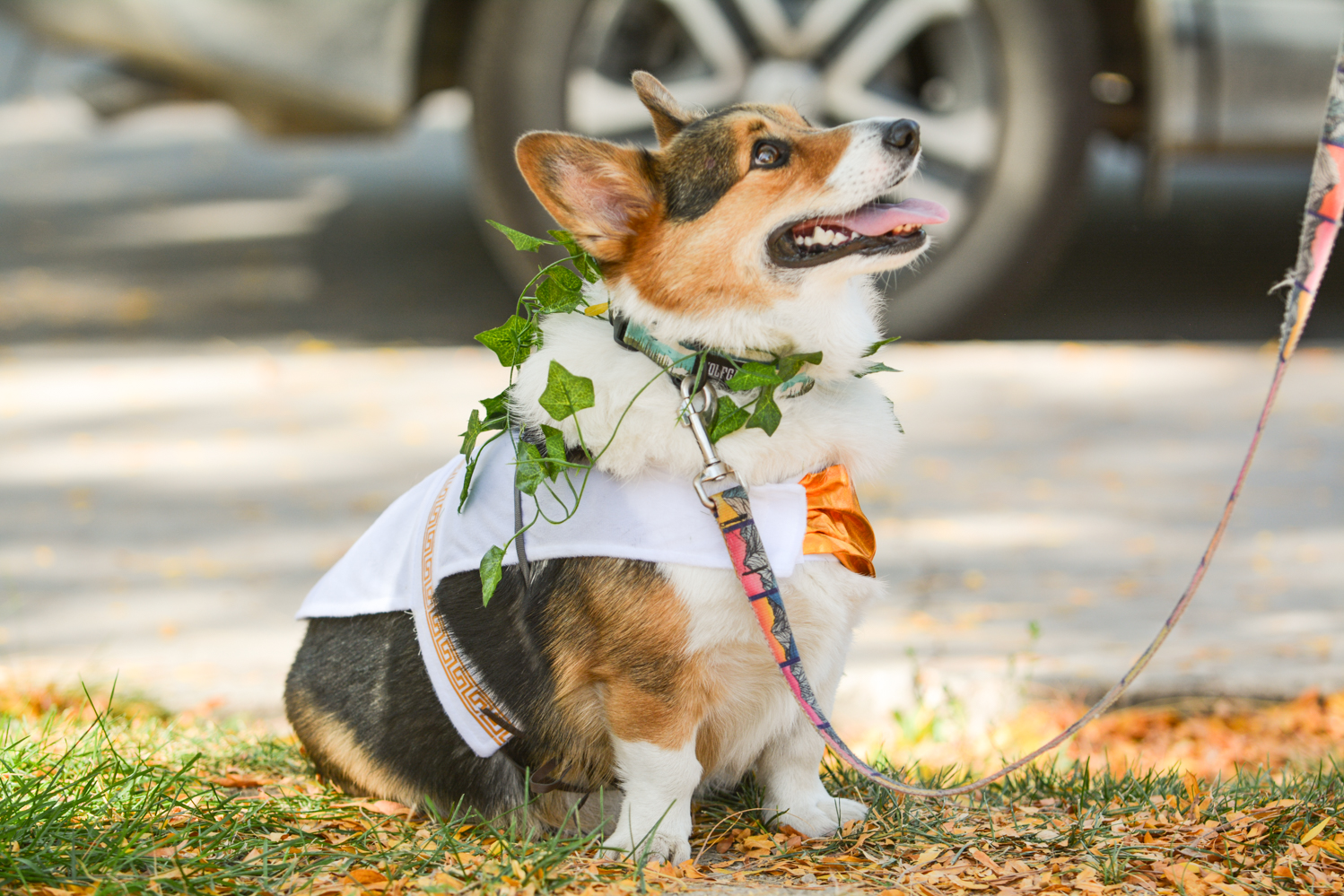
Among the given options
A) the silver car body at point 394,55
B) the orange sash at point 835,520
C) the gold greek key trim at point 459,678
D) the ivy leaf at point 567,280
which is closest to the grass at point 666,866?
the gold greek key trim at point 459,678

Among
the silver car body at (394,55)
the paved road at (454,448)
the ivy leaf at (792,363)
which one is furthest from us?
the silver car body at (394,55)

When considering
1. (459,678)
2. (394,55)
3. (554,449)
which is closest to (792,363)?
(554,449)

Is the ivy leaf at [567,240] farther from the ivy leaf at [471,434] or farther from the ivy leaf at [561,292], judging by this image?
the ivy leaf at [471,434]

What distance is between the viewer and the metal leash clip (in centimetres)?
233

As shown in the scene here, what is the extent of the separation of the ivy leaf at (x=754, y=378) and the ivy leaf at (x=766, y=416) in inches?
1.3

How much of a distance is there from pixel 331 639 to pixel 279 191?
903 centimetres

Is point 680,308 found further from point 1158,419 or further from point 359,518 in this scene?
point 1158,419

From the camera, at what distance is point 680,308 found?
250 cm

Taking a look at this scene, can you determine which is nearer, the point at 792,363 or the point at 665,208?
the point at 792,363

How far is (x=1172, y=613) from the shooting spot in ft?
7.51

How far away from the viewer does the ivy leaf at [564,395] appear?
7.79 feet

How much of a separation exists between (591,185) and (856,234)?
53 centimetres

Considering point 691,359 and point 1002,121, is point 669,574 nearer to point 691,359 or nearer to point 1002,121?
point 691,359

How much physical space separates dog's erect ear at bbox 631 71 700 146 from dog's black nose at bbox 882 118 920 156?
1.64 feet
